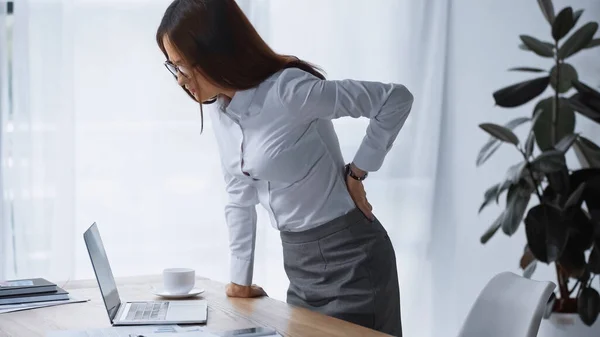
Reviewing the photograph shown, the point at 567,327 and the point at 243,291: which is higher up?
the point at 243,291

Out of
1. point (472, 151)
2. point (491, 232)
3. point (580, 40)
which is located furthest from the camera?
point (472, 151)

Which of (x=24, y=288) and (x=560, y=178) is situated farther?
(x=560, y=178)

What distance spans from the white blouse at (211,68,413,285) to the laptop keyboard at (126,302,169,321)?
10.4 inches

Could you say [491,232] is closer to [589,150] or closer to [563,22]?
[589,150]

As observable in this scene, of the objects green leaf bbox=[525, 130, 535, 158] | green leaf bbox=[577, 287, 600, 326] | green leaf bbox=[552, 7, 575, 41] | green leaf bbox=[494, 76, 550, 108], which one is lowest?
green leaf bbox=[577, 287, 600, 326]

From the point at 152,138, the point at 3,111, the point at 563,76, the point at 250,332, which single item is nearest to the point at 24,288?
the point at 250,332

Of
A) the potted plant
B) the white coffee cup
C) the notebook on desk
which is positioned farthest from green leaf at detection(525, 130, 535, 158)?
the notebook on desk

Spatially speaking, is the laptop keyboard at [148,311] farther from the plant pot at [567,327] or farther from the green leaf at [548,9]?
the green leaf at [548,9]

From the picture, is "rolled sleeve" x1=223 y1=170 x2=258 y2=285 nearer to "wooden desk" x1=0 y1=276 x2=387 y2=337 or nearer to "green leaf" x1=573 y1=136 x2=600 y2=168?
"wooden desk" x1=0 y1=276 x2=387 y2=337

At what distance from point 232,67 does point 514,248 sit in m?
2.05

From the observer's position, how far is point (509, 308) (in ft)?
6.20

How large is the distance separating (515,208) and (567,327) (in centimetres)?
67

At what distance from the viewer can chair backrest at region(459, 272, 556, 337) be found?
1.79 meters

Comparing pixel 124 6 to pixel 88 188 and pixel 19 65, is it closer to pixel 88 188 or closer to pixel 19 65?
pixel 19 65
